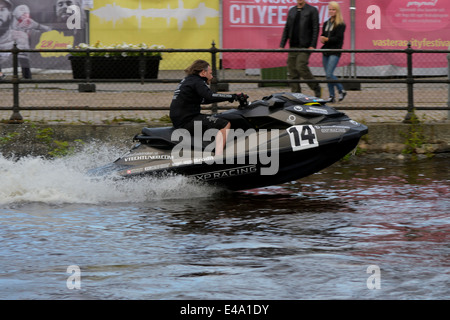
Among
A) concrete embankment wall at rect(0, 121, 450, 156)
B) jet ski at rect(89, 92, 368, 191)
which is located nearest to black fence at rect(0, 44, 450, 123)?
concrete embankment wall at rect(0, 121, 450, 156)

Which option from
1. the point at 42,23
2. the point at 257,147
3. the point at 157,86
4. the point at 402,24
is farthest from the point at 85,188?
the point at 402,24

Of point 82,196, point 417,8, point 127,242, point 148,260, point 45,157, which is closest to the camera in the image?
point 148,260

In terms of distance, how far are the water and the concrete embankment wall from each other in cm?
103

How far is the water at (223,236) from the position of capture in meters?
6.05

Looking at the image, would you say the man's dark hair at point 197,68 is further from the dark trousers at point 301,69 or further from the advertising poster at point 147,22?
the advertising poster at point 147,22

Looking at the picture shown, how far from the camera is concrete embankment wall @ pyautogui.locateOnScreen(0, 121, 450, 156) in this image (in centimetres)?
1256

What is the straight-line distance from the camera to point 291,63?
1434 cm

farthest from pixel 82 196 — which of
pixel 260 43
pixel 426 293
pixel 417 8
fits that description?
pixel 417 8

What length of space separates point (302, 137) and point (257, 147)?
53cm

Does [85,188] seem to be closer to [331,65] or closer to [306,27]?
[331,65]

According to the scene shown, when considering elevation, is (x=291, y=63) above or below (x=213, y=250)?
above
